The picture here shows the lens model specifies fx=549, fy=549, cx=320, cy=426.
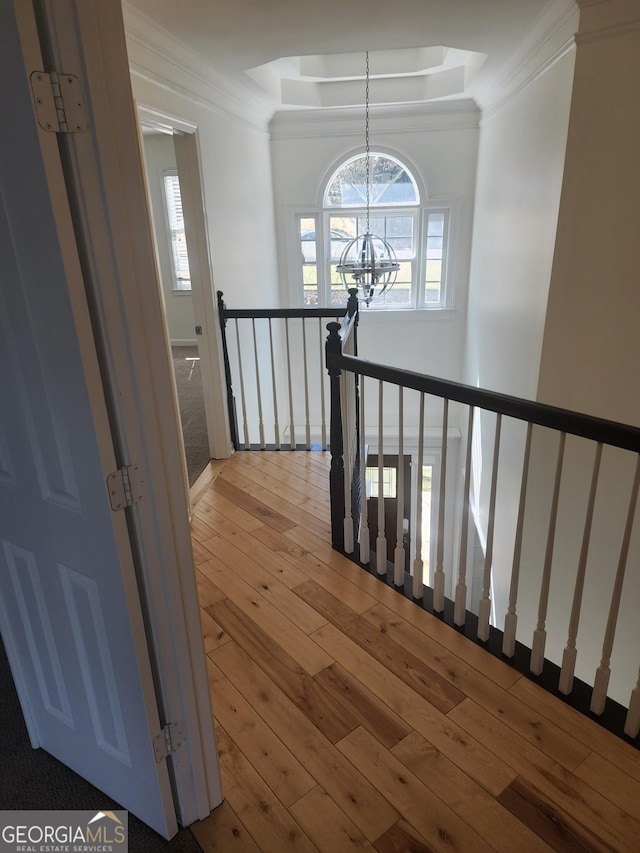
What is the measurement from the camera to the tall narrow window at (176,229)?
7.27 m

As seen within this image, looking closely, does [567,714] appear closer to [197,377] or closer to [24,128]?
[24,128]

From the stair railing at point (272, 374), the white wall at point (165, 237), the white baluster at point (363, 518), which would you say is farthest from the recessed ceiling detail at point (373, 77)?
the white baluster at point (363, 518)

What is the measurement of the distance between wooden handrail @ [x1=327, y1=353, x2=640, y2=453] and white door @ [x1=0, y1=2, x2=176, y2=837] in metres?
1.12

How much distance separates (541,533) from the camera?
10.6 ft

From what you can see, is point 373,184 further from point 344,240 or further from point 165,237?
point 165,237

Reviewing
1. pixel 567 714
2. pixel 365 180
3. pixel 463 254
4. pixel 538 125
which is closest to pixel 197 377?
pixel 365 180

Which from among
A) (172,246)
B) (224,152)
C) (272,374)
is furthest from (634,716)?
(172,246)

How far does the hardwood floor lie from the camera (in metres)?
1.49

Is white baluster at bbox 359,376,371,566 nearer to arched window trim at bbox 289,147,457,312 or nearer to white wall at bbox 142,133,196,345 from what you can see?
arched window trim at bbox 289,147,457,312

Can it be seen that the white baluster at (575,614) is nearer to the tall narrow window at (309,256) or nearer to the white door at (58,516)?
the white door at (58,516)

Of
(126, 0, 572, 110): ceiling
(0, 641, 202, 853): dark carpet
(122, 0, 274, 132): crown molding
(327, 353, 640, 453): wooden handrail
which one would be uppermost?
(126, 0, 572, 110): ceiling

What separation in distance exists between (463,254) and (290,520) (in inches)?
170

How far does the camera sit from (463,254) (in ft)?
20.1

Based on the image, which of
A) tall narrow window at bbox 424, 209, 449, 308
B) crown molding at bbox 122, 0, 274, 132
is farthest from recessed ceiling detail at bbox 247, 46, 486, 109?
tall narrow window at bbox 424, 209, 449, 308
